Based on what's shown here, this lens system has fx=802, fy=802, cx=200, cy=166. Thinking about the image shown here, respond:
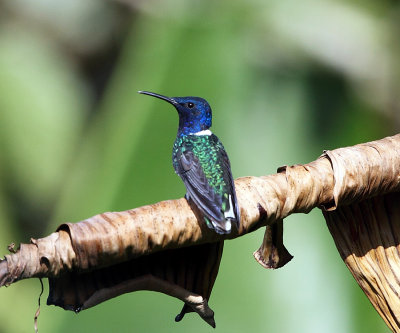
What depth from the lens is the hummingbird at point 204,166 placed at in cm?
156

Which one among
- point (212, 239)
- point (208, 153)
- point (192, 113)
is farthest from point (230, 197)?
point (192, 113)

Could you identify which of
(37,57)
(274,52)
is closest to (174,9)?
(274,52)

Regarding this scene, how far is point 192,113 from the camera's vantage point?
266 centimetres

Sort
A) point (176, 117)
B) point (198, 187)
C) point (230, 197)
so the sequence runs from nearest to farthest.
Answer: point (230, 197)
point (198, 187)
point (176, 117)

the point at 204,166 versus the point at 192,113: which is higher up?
the point at 192,113

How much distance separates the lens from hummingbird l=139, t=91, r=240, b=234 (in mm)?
1558

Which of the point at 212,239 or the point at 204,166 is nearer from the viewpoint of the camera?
the point at 212,239

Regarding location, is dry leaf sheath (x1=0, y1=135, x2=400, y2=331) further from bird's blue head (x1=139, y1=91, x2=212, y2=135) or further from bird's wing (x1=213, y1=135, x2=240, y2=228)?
bird's blue head (x1=139, y1=91, x2=212, y2=135)

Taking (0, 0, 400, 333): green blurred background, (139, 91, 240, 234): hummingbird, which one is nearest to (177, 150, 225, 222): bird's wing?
(139, 91, 240, 234): hummingbird

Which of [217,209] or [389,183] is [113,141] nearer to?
[217,209]

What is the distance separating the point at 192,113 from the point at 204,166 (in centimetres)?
48

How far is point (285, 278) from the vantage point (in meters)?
2.27

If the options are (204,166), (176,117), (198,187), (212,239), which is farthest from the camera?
(176,117)

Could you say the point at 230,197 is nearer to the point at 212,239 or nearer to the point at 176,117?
the point at 212,239
